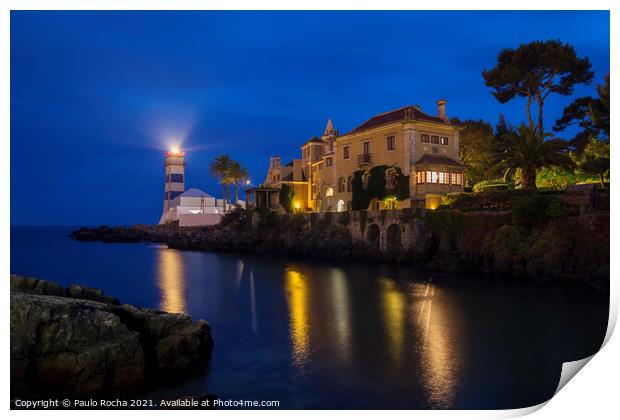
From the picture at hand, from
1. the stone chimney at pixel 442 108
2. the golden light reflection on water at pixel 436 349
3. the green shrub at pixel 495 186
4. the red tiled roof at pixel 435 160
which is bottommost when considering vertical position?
the golden light reflection on water at pixel 436 349

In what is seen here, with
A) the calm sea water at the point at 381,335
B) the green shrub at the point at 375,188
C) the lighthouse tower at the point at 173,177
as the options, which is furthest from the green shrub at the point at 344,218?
the lighthouse tower at the point at 173,177

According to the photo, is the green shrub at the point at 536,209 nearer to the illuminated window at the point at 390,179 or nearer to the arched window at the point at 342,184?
the illuminated window at the point at 390,179

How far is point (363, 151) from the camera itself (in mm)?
45188

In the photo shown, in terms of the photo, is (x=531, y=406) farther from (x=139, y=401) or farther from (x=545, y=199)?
(x=545, y=199)

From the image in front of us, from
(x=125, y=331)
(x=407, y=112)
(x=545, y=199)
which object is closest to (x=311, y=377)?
(x=125, y=331)

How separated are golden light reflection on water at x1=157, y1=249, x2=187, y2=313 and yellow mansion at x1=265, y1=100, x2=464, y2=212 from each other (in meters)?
18.4

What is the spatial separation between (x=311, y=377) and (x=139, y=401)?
4313 millimetres

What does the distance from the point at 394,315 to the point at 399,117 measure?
27272 millimetres

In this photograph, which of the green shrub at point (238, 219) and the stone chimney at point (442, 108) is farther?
the green shrub at point (238, 219)

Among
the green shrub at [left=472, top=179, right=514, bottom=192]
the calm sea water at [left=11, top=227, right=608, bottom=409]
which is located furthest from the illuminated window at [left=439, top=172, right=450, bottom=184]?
the calm sea water at [left=11, top=227, right=608, bottom=409]

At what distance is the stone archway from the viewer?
3738 centimetres

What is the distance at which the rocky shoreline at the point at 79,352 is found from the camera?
10593 millimetres

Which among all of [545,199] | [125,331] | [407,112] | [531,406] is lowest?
Result: [531,406]

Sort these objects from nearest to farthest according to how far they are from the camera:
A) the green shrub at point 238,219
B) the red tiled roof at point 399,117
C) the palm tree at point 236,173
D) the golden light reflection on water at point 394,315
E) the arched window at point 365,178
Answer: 1. the golden light reflection on water at point 394,315
2. the red tiled roof at point 399,117
3. the arched window at point 365,178
4. the green shrub at point 238,219
5. the palm tree at point 236,173
